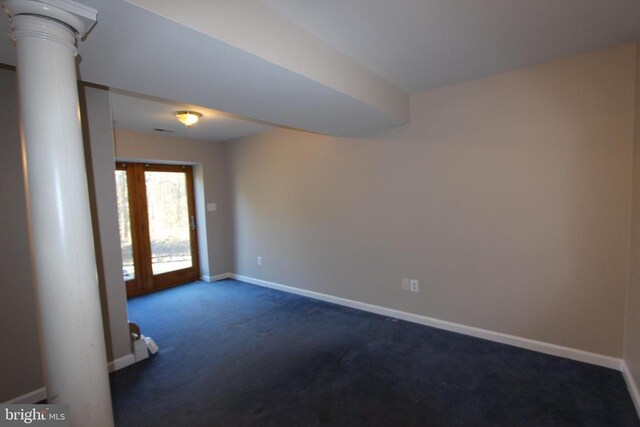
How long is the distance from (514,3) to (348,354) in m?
2.77

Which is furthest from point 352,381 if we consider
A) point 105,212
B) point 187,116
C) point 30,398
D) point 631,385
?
point 187,116

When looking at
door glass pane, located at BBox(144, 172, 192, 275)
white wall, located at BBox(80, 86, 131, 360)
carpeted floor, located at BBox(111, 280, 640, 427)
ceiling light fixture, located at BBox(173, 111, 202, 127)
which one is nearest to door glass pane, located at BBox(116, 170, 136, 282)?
door glass pane, located at BBox(144, 172, 192, 275)

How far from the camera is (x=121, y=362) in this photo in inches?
104

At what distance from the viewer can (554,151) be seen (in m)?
2.50

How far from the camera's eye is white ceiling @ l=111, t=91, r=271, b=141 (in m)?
3.10

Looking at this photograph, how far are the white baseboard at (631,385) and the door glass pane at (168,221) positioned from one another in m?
5.48

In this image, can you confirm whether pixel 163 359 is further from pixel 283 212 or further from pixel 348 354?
pixel 283 212

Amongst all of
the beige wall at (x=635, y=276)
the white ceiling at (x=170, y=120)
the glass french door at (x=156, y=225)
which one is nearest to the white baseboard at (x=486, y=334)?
the beige wall at (x=635, y=276)

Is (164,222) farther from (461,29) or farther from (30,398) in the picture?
(461,29)

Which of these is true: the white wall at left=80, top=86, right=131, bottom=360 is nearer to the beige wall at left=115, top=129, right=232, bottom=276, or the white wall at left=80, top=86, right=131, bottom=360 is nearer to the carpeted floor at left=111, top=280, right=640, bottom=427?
the carpeted floor at left=111, top=280, right=640, bottom=427

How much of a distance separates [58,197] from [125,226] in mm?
4025

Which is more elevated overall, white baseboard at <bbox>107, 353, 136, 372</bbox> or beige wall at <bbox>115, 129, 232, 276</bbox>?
beige wall at <bbox>115, 129, 232, 276</bbox>

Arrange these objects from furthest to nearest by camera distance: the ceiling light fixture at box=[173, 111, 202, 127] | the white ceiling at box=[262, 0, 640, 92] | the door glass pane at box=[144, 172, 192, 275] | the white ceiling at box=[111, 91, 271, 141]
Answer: the door glass pane at box=[144, 172, 192, 275], the ceiling light fixture at box=[173, 111, 202, 127], the white ceiling at box=[111, 91, 271, 141], the white ceiling at box=[262, 0, 640, 92]

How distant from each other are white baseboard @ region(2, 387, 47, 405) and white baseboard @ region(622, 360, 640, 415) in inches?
155
